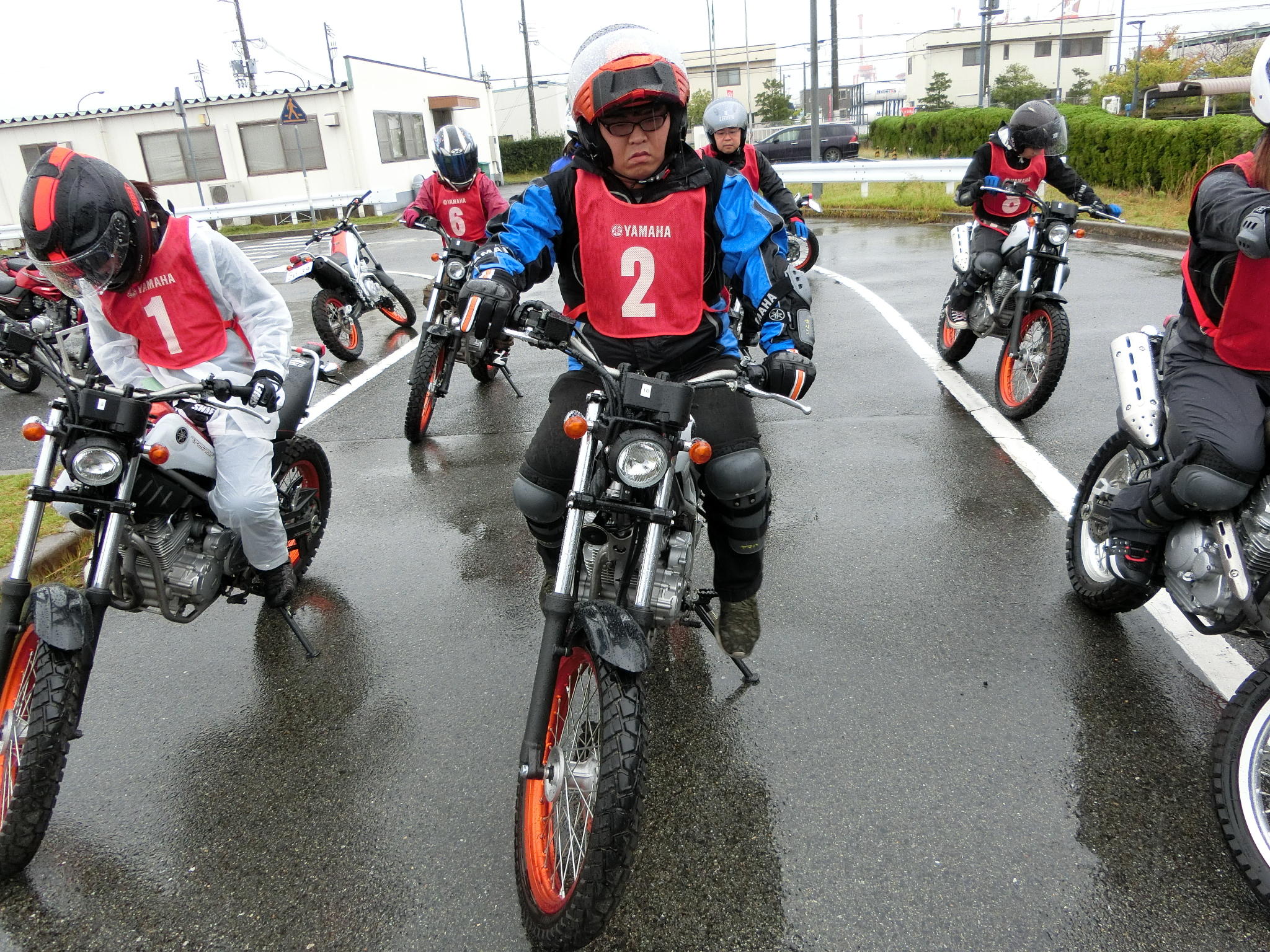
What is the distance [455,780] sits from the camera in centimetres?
293

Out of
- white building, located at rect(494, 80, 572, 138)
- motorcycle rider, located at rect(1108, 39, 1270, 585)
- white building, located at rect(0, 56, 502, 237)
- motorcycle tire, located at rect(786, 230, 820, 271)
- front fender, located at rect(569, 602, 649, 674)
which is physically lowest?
motorcycle tire, located at rect(786, 230, 820, 271)

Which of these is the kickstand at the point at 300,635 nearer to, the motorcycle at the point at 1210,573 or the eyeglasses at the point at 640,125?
the eyeglasses at the point at 640,125

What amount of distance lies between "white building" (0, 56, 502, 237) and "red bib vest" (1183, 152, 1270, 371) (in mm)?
25644

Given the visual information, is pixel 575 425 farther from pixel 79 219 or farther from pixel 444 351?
pixel 444 351

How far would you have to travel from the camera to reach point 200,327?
359 centimetres

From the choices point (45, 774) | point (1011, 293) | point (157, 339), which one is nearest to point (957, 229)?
point (1011, 293)

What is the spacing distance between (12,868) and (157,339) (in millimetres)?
1934

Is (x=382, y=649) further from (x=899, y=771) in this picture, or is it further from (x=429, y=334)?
(x=429, y=334)

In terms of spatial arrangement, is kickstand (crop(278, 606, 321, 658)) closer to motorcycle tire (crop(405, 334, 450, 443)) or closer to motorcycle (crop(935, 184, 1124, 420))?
motorcycle tire (crop(405, 334, 450, 443))

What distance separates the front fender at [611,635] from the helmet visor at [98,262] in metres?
2.09

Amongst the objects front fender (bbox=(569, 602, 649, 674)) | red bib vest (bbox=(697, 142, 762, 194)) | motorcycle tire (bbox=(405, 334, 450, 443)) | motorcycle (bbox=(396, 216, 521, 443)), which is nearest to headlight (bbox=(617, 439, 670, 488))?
front fender (bbox=(569, 602, 649, 674))

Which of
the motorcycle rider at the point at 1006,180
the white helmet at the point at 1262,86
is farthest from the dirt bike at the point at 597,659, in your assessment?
the motorcycle rider at the point at 1006,180

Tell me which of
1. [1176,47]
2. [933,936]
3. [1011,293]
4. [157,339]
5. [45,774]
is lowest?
[933,936]

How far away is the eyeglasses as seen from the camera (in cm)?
277
